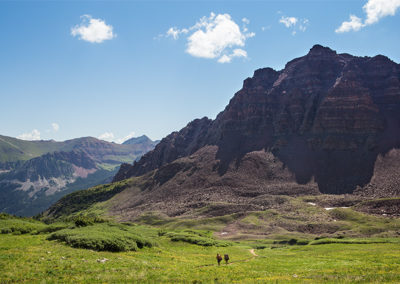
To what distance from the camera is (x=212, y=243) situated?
202 feet

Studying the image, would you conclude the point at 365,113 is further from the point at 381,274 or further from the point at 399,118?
the point at 381,274

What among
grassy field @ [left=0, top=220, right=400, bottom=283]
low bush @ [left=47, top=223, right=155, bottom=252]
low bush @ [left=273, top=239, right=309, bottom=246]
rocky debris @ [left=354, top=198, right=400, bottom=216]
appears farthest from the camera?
rocky debris @ [left=354, top=198, right=400, bottom=216]

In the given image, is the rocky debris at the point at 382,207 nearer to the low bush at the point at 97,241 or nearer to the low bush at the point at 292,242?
the low bush at the point at 292,242

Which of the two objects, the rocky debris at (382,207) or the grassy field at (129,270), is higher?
the grassy field at (129,270)

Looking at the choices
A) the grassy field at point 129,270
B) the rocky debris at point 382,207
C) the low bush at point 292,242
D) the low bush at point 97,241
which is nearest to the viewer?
the grassy field at point 129,270

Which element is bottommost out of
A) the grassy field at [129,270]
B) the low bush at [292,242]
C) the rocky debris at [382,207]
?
the low bush at [292,242]

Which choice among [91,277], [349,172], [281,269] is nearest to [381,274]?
[281,269]

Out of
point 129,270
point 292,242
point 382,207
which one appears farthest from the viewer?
point 382,207

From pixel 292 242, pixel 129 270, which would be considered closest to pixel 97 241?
pixel 129 270

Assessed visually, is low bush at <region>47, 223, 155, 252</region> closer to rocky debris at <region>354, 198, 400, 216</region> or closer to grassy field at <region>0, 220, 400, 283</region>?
grassy field at <region>0, 220, 400, 283</region>

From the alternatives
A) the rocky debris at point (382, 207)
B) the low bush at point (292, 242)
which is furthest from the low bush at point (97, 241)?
the rocky debris at point (382, 207)

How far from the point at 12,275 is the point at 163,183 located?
17702 centimetres

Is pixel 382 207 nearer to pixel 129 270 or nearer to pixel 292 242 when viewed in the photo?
pixel 292 242

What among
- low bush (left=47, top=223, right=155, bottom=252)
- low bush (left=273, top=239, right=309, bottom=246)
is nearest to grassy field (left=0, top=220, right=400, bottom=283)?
low bush (left=47, top=223, right=155, bottom=252)
